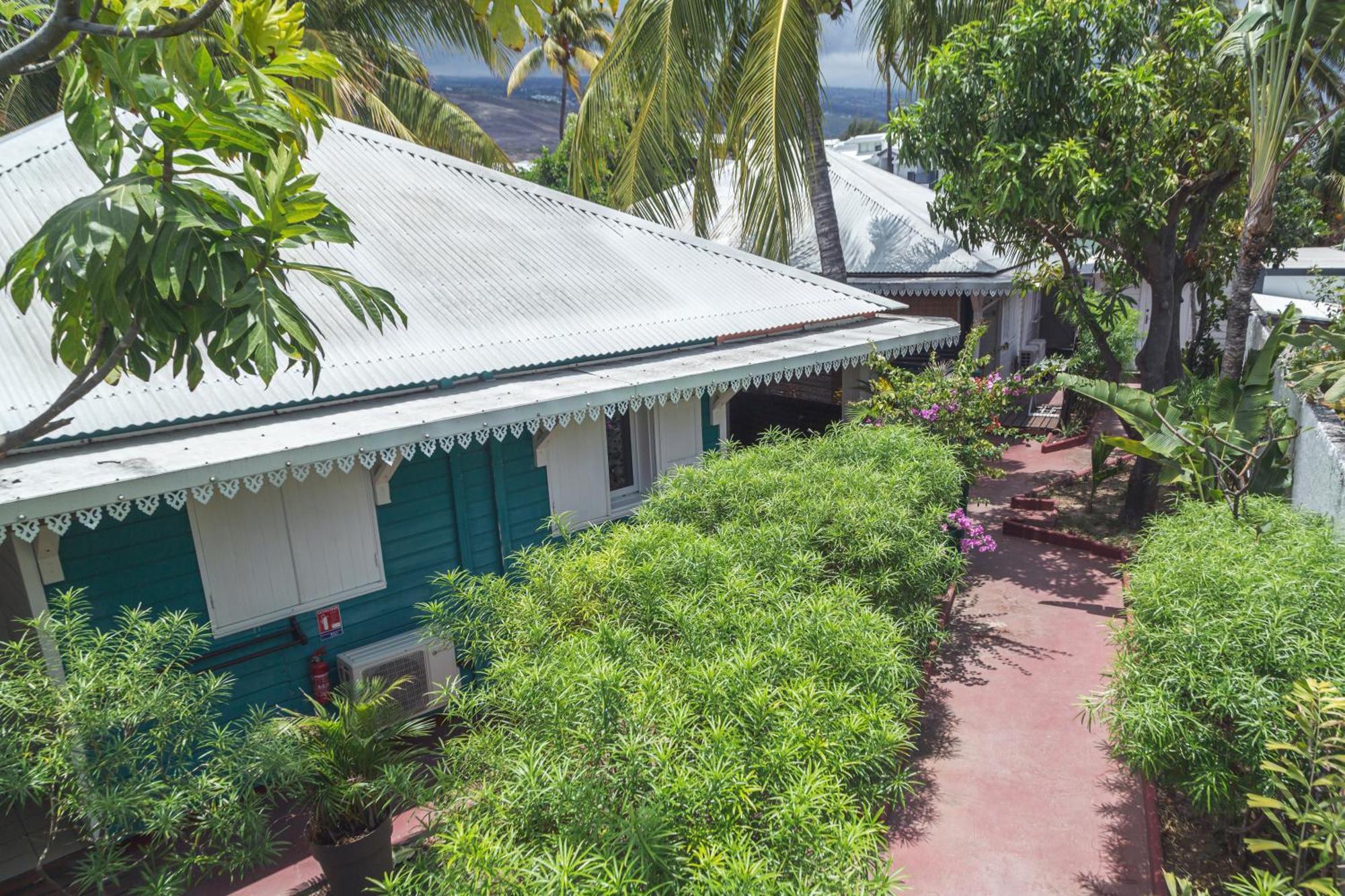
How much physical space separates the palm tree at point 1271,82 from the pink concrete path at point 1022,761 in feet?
9.81

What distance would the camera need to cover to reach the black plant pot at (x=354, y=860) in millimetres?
4773

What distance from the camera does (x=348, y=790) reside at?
4.67m

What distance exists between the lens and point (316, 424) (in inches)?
225

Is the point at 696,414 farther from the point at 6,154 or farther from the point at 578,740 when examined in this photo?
the point at 6,154

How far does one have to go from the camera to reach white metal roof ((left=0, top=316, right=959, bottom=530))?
4.61m

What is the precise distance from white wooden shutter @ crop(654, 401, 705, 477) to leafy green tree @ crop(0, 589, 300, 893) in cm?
464

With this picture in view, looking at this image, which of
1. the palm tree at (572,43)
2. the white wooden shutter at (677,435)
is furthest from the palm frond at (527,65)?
the white wooden shutter at (677,435)

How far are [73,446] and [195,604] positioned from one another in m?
1.32

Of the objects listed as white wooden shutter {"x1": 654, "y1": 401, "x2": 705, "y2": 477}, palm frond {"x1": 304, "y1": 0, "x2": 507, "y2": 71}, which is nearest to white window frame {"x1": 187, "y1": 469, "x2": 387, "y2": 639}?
white wooden shutter {"x1": 654, "y1": 401, "x2": 705, "y2": 477}

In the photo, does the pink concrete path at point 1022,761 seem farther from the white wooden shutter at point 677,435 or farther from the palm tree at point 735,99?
the palm tree at point 735,99

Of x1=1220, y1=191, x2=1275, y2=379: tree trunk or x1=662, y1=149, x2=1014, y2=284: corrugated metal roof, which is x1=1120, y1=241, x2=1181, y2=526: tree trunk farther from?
x1=662, y1=149, x2=1014, y2=284: corrugated metal roof

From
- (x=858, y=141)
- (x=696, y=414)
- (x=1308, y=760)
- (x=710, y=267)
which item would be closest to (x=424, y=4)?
(x=710, y=267)

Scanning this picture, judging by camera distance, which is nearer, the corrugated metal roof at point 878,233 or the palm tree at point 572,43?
the corrugated metal roof at point 878,233

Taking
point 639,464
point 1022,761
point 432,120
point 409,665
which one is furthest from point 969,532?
point 432,120
